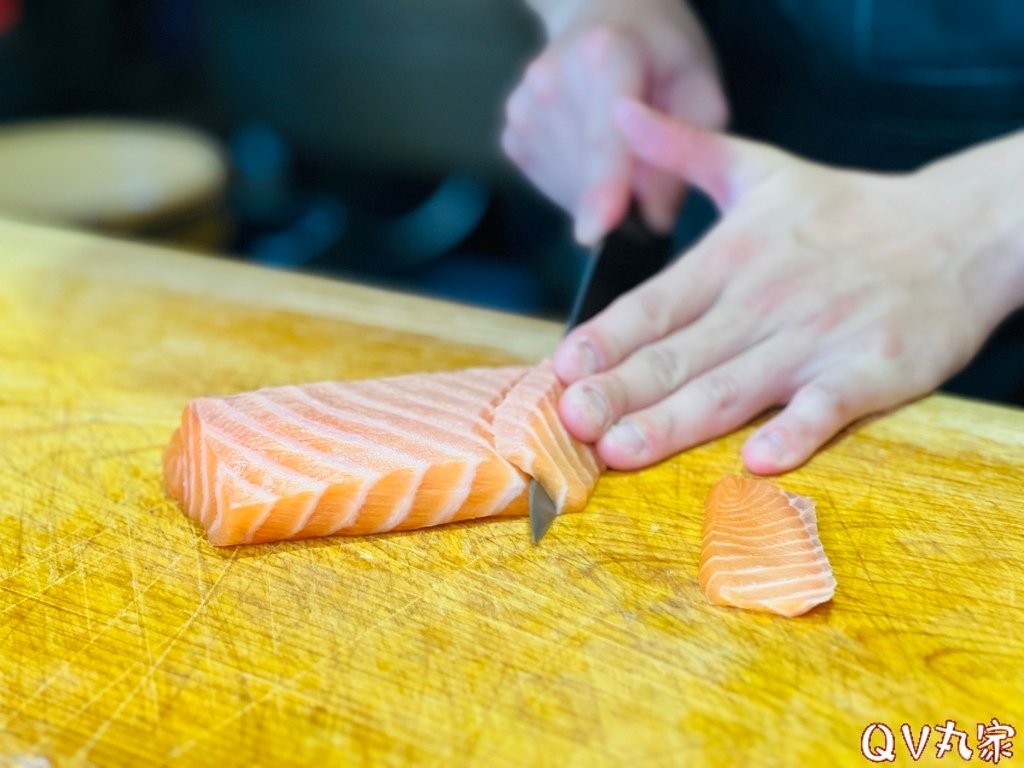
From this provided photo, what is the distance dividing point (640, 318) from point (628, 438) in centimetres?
28

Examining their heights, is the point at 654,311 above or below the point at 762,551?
above

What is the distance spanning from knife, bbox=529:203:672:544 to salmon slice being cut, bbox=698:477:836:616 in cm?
54

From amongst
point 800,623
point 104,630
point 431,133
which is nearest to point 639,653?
point 800,623

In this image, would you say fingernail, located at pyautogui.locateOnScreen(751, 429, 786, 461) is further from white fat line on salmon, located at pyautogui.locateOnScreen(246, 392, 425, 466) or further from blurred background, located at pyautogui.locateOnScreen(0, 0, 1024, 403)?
blurred background, located at pyautogui.locateOnScreen(0, 0, 1024, 403)

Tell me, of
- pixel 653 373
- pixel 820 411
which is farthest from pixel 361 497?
pixel 820 411

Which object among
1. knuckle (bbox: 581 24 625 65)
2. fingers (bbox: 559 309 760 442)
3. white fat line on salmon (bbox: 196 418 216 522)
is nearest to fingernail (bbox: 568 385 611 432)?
fingers (bbox: 559 309 760 442)

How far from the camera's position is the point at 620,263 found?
2.22 meters

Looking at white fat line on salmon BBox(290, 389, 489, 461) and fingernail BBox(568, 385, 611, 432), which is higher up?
fingernail BBox(568, 385, 611, 432)

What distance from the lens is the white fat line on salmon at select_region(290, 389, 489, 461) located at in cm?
168

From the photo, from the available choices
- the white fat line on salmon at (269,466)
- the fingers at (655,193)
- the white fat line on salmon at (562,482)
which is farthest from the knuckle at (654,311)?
the white fat line on salmon at (269,466)

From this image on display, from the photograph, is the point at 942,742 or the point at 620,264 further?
→ the point at 620,264

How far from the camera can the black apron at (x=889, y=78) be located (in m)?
2.38

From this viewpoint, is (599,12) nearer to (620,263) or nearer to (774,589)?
(620,263)

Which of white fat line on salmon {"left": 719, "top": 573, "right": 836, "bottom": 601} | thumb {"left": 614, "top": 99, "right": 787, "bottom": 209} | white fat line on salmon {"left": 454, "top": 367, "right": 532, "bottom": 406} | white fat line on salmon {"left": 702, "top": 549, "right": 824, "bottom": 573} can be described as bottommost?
white fat line on salmon {"left": 719, "top": 573, "right": 836, "bottom": 601}
